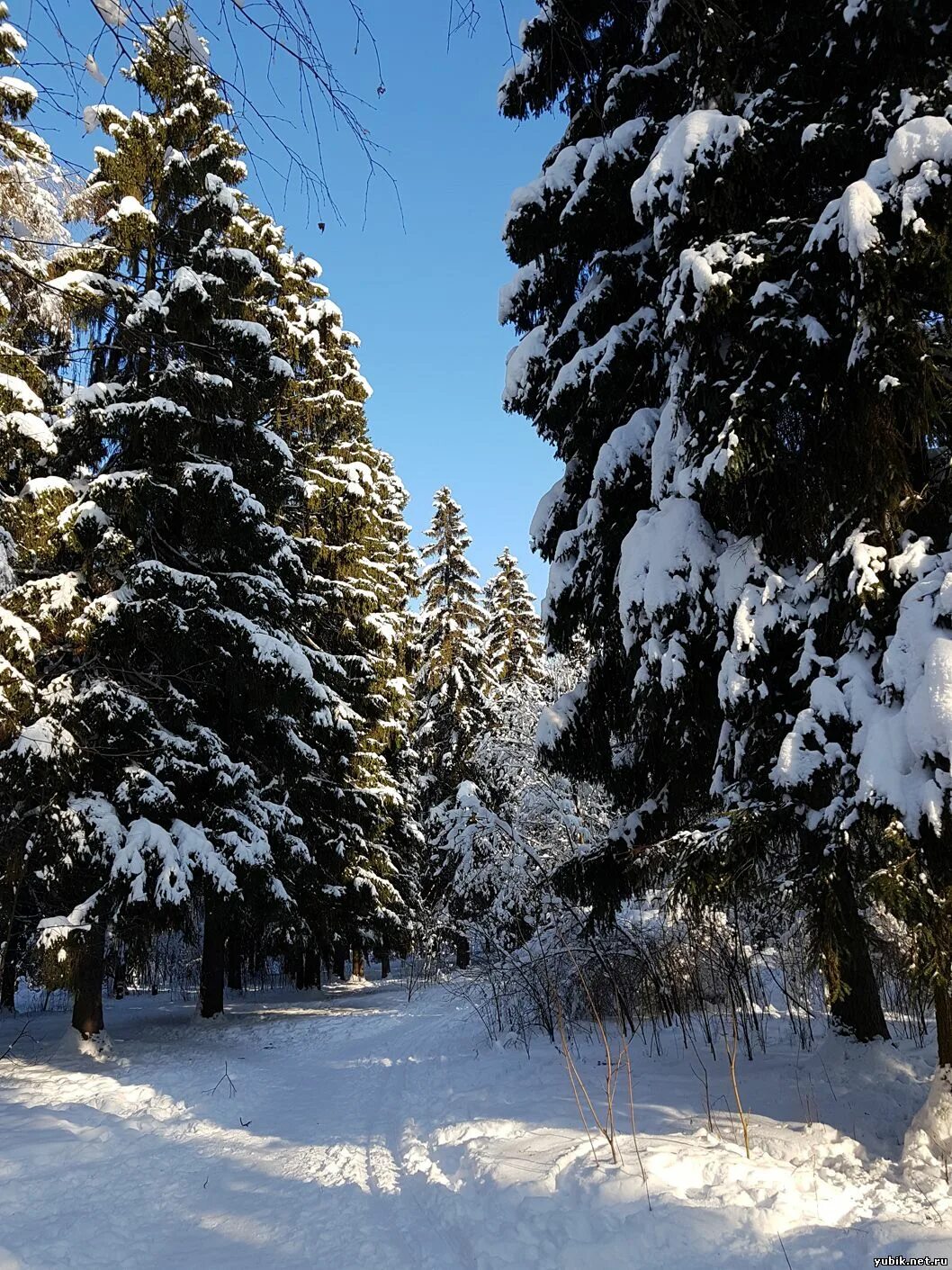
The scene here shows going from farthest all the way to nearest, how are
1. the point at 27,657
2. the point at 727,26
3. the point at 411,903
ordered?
the point at 411,903 → the point at 27,657 → the point at 727,26

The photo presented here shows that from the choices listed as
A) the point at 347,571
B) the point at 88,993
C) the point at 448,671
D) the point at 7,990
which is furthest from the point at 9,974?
the point at 448,671

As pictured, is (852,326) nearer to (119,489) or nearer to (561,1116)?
(561,1116)

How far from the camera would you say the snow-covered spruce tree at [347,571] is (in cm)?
1694

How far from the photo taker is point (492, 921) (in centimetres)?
1291

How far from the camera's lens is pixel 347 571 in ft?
63.3

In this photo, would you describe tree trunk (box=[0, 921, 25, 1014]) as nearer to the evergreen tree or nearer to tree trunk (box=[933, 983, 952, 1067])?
tree trunk (box=[933, 983, 952, 1067])

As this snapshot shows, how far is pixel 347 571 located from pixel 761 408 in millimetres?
15337

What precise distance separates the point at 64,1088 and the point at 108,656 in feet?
17.7

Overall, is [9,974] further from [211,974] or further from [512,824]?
[512,824]

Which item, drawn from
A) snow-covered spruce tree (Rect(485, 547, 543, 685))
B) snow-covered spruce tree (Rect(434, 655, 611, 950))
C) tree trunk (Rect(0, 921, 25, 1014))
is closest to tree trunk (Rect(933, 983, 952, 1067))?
snow-covered spruce tree (Rect(434, 655, 611, 950))

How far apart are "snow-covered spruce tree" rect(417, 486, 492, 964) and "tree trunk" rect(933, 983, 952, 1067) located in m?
19.1

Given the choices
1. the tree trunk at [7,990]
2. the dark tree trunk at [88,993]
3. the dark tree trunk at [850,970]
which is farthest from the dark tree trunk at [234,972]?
the dark tree trunk at [850,970]

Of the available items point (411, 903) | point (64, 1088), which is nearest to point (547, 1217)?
point (64, 1088)

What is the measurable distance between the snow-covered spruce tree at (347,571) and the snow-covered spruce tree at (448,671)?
376 centimetres
